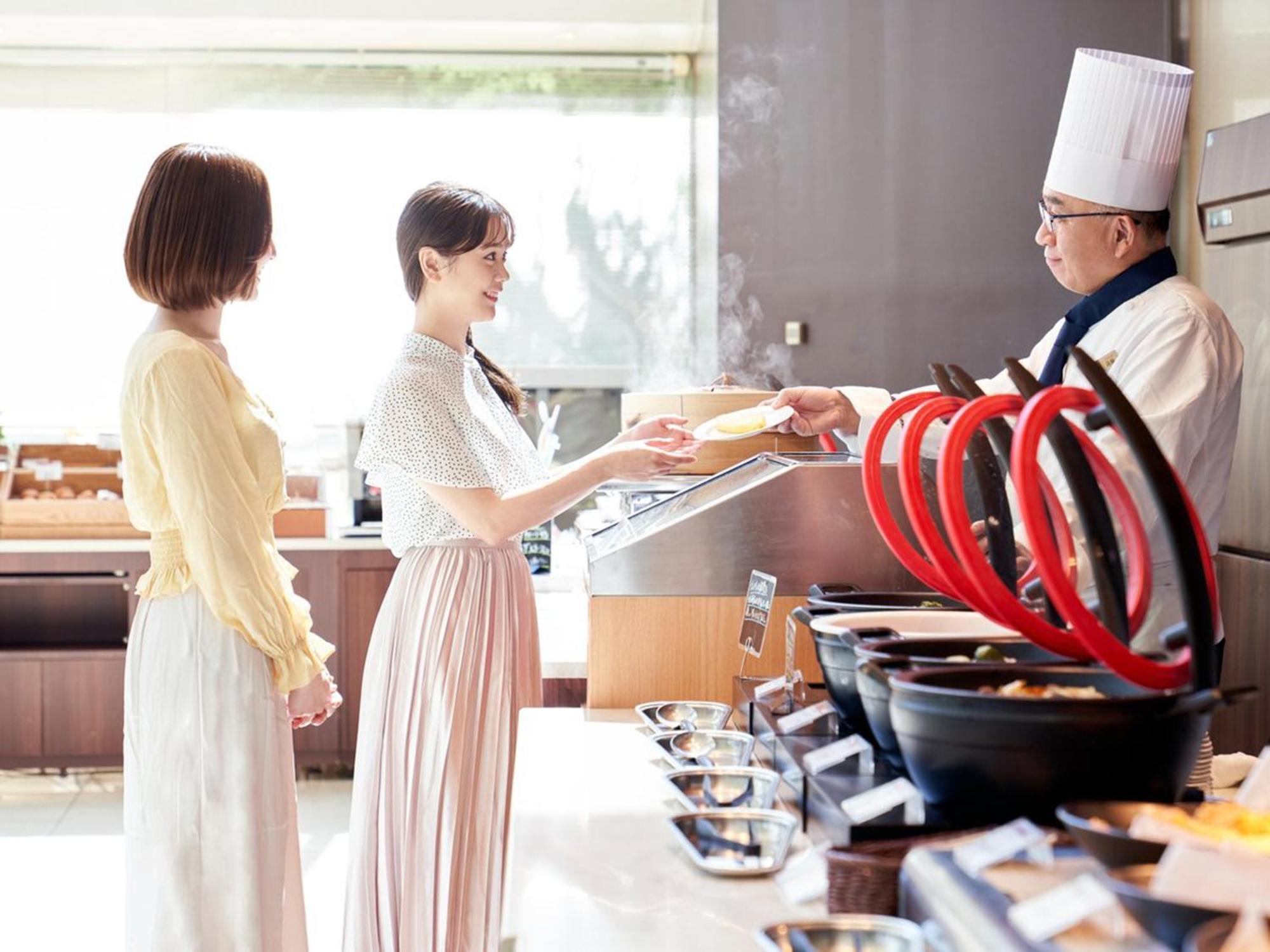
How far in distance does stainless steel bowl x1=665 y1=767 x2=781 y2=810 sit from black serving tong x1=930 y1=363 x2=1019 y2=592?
1.10 ft

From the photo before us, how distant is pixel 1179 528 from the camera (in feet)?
3.09

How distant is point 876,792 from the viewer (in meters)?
1.12

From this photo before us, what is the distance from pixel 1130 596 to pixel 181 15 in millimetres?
4623

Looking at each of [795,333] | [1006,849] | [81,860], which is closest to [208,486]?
[1006,849]

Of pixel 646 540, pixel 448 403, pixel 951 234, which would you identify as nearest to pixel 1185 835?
pixel 646 540

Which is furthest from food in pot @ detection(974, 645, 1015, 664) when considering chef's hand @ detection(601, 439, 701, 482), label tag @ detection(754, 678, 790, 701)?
chef's hand @ detection(601, 439, 701, 482)

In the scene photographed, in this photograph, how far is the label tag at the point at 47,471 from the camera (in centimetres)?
480

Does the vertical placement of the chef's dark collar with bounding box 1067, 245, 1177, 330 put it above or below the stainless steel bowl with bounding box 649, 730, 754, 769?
above

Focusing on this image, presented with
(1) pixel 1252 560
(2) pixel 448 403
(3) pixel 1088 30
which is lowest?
(1) pixel 1252 560

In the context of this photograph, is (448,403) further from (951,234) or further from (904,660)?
(951,234)

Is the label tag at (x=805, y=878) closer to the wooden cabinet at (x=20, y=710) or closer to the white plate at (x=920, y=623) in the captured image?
the white plate at (x=920, y=623)

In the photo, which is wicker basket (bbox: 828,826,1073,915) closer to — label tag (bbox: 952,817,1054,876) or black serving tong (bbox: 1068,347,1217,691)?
label tag (bbox: 952,817,1054,876)

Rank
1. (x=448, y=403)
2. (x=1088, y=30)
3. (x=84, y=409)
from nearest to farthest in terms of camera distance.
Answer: (x=448, y=403)
(x=1088, y=30)
(x=84, y=409)

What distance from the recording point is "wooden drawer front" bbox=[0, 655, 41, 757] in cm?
460
